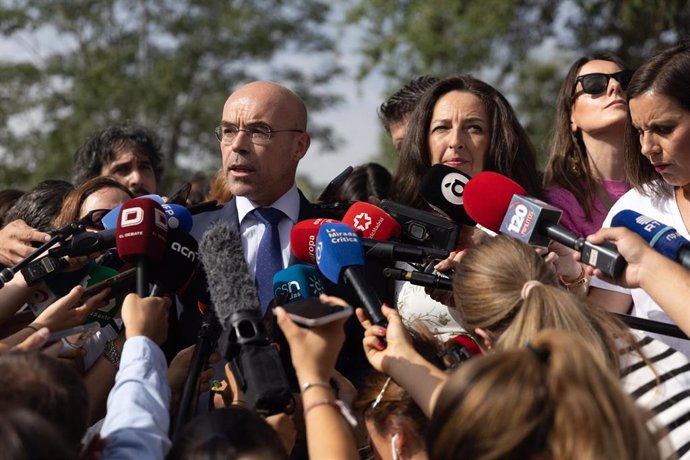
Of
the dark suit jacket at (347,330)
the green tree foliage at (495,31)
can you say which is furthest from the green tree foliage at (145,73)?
the dark suit jacket at (347,330)

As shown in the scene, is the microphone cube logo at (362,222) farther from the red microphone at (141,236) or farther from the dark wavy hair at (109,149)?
the dark wavy hair at (109,149)

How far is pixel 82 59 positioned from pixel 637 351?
19.8m

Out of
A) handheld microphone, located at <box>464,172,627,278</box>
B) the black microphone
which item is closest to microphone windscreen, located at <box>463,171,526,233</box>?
handheld microphone, located at <box>464,172,627,278</box>

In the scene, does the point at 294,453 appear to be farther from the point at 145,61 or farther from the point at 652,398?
the point at 145,61

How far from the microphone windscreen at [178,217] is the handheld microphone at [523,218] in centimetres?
102

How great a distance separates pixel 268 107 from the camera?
3975 mm

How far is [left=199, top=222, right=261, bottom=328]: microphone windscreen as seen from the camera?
2.82 meters

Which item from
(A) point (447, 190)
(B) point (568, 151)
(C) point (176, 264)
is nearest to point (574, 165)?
(B) point (568, 151)

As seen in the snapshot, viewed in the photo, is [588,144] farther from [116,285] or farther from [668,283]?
[116,285]

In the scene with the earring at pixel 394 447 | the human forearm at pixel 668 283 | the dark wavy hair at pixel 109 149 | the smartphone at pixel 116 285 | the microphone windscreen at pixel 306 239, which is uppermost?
the dark wavy hair at pixel 109 149

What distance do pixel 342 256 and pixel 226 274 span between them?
39 cm

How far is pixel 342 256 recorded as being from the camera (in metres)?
3.07

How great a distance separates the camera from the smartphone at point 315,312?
2615 millimetres

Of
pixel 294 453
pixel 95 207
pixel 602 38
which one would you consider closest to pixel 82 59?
pixel 602 38
